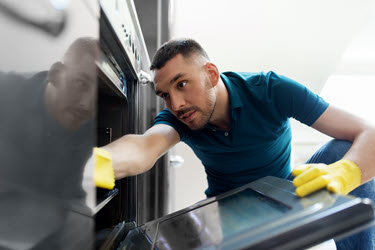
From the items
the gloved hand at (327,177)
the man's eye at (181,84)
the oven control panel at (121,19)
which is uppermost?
the oven control panel at (121,19)

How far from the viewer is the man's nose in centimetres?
100

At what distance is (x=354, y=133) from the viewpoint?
1029 mm

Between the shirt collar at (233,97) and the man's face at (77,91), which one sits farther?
the shirt collar at (233,97)

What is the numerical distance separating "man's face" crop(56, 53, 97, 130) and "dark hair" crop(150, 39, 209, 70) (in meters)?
0.73

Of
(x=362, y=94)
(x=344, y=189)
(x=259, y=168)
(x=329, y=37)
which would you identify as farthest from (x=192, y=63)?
(x=362, y=94)

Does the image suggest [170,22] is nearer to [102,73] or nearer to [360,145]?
[102,73]

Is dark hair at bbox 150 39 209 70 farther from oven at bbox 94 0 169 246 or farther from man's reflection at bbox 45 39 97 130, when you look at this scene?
man's reflection at bbox 45 39 97 130

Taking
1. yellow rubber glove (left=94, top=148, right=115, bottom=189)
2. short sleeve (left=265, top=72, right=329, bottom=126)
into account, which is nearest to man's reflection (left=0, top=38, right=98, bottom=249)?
yellow rubber glove (left=94, top=148, right=115, bottom=189)

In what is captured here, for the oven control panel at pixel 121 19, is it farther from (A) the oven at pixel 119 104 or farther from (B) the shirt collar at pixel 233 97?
(B) the shirt collar at pixel 233 97

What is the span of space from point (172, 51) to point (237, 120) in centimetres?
45

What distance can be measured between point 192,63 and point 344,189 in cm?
78

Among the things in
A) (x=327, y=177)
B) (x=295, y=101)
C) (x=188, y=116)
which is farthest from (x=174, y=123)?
(x=327, y=177)

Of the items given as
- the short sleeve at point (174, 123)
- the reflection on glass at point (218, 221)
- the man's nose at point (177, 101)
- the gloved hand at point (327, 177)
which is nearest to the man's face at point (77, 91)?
the reflection on glass at point (218, 221)

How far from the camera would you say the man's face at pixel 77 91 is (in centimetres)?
26
